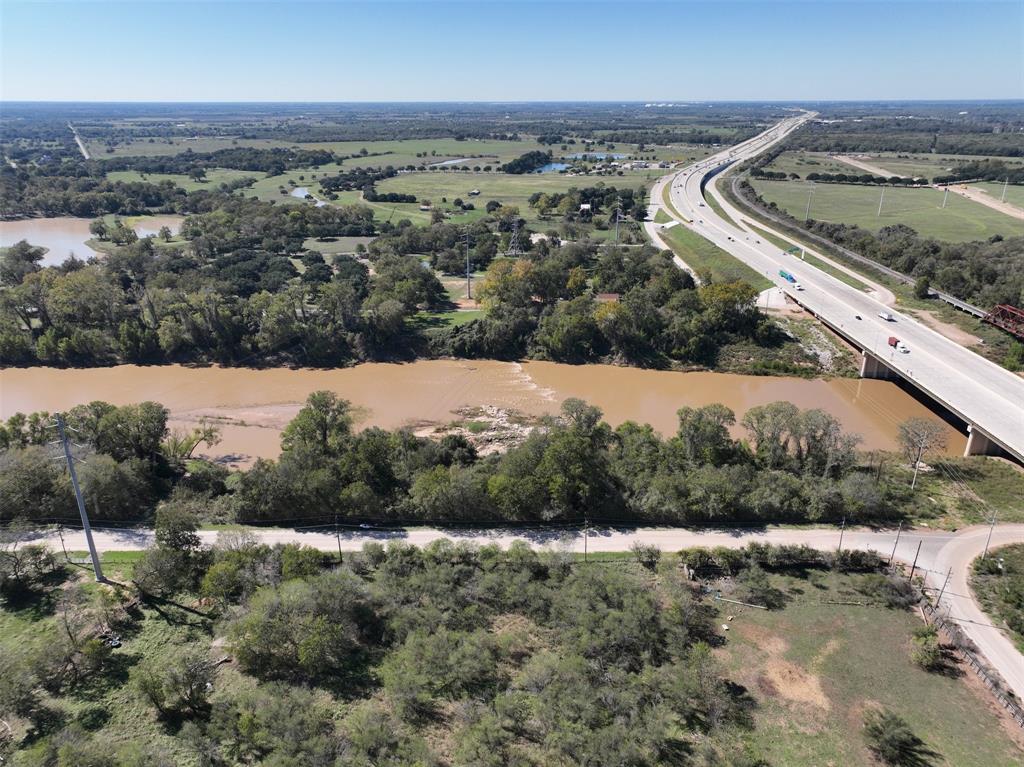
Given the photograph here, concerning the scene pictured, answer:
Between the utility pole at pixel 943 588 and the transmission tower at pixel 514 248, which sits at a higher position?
the transmission tower at pixel 514 248

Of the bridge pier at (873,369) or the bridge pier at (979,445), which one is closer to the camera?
the bridge pier at (979,445)

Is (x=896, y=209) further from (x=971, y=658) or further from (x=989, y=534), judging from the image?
(x=971, y=658)

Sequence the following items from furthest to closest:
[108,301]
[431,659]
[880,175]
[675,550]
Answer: [880,175], [108,301], [675,550], [431,659]

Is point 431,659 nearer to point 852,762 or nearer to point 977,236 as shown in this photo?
point 852,762

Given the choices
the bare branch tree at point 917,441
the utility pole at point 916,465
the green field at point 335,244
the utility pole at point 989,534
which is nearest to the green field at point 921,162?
the green field at point 335,244

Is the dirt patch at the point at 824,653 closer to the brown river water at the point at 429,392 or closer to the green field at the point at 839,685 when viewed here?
the green field at the point at 839,685

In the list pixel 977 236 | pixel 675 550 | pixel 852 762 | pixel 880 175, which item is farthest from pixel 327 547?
pixel 880 175

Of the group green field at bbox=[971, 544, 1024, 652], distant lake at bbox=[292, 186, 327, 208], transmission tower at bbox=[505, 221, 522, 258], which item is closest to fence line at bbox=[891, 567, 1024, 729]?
green field at bbox=[971, 544, 1024, 652]
